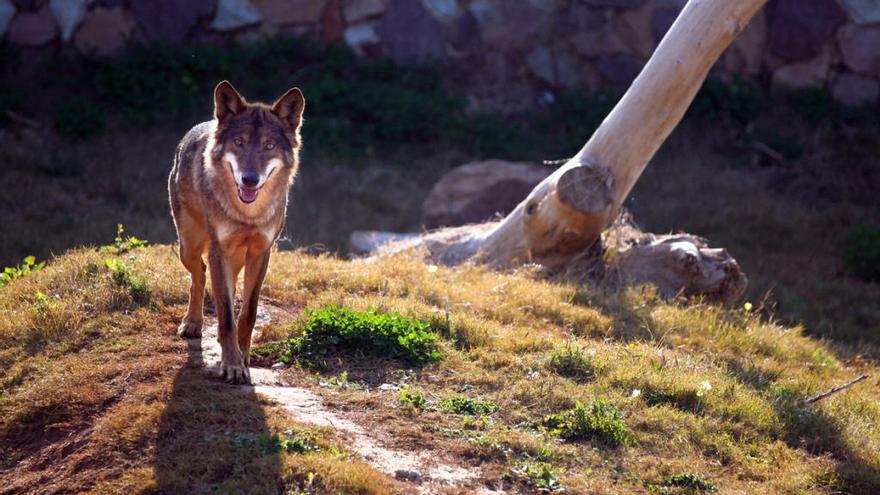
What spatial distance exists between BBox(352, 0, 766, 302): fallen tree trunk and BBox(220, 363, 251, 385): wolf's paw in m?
4.19

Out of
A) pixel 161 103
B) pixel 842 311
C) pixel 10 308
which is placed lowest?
pixel 842 311

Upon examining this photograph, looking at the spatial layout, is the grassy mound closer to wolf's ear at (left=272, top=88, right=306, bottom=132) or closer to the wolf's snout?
the wolf's snout

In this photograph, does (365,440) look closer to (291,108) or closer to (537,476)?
(537,476)

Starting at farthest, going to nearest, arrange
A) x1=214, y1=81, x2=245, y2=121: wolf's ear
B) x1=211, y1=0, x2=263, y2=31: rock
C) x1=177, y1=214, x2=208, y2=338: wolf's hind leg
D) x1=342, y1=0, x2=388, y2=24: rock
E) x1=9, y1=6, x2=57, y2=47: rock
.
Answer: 1. x1=342, y1=0, x2=388, y2=24: rock
2. x1=211, y1=0, x2=263, y2=31: rock
3. x1=9, y1=6, x2=57, y2=47: rock
4. x1=177, y1=214, x2=208, y2=338: wolf's hind leg
5. x1=214, y1=81, x2=245, y2=121: wolf's ear

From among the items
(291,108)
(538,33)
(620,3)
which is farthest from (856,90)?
(291,108)

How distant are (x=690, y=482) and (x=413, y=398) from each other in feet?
5.95

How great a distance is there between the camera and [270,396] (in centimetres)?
630

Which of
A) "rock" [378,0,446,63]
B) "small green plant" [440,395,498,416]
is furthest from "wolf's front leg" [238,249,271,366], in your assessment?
"rock" [378,0,446,63]

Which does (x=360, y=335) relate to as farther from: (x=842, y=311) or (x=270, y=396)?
(x=842, y=311)

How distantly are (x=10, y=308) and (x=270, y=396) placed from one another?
A: 2.84m

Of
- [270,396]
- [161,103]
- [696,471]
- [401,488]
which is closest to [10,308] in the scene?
[270,396]

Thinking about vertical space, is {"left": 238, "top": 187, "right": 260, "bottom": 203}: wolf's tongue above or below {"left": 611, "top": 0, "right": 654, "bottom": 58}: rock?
below

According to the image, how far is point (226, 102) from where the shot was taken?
6945 millimetres

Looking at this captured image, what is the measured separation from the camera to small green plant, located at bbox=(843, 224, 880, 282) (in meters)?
12.6
